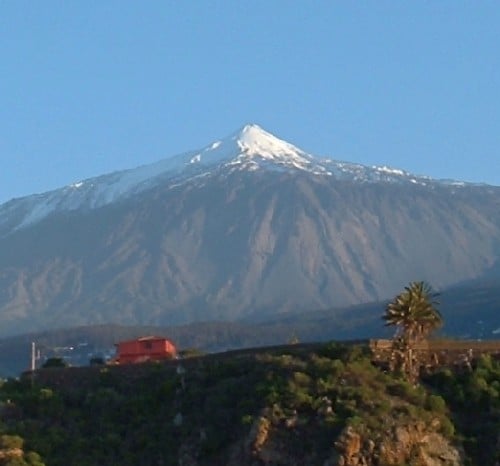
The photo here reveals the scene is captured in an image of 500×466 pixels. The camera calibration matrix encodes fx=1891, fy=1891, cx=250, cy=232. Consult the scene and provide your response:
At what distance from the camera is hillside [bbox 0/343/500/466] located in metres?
55.5

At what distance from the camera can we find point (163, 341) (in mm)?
80938

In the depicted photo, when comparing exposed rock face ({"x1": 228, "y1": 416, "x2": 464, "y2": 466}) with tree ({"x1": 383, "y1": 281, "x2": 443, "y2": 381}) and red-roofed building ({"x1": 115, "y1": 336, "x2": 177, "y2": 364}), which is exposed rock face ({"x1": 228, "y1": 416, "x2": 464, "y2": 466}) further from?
red-roofed building ({"x1": 115, "y1": 336, "x2": 177, "y2": 364})

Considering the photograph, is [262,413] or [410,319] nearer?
[262,413]

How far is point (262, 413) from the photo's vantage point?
56.8 m

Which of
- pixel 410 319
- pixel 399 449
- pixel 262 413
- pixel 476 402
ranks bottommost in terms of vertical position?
pixel 399 449

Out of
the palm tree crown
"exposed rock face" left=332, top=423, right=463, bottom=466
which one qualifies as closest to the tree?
the palm tree crown

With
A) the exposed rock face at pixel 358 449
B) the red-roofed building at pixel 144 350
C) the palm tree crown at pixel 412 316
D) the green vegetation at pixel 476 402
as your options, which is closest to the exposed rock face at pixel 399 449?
the exposed rock face at pixel 358 449

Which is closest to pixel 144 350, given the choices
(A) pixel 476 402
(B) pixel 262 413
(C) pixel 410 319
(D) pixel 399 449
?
(C) pixel 410 319

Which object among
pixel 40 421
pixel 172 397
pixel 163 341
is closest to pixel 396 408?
pixel 172 397

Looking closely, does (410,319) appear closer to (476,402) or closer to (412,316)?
(412,316)

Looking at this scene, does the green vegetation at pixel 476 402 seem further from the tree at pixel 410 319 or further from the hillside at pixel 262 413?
the tree at pixel 410 319

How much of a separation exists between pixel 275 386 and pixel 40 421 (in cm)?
833

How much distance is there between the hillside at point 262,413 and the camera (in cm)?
5553

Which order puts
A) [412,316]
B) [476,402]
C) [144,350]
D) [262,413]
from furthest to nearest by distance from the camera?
1. [144,350]
2. [412,316]
3. [476,402]
4. [262,413]
